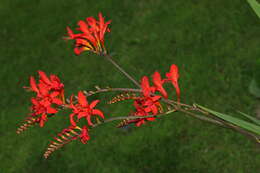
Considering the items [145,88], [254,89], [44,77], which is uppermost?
[44,77]

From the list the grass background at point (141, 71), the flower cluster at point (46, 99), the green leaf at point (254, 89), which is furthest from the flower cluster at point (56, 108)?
the green leaf at point (254, 89)

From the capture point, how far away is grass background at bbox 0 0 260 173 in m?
2.24

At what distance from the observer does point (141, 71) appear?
9.00 ft

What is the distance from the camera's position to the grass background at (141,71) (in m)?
2.24

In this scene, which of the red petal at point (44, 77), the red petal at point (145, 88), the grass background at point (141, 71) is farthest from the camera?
the grass background at point (141, 71)

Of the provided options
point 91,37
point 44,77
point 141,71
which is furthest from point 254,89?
point 44,77

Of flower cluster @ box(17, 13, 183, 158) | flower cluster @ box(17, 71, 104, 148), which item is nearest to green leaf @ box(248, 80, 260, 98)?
flower cluster @ box(17, 13, 183, 158)

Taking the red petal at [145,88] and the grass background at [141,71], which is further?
the grass background at [141,71]

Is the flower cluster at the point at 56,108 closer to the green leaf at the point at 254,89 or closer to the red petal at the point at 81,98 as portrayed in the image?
the red petal at the point at 81,98

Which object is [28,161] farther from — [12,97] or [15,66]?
[15,66]

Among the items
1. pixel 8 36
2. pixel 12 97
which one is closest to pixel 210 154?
pixel 12 97

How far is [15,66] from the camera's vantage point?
124 inches

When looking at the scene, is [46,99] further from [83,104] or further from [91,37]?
[91,37]

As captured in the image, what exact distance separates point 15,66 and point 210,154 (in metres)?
1.85
